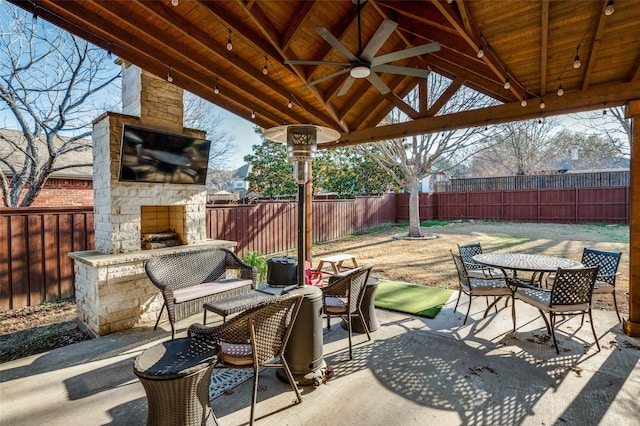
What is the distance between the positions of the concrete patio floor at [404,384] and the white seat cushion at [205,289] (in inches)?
20.1

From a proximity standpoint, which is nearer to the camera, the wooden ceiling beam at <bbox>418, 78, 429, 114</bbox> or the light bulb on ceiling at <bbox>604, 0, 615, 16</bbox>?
the light bulb on ceiling at <bbox>604, 0, 615, 16</bbox>

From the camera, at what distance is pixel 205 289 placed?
397cm

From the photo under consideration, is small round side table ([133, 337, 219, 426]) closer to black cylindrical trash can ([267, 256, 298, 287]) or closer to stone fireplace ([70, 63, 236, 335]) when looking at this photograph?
A: stone fireplace ([70, 63, 236, 335])

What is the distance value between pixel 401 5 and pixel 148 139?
136 inches

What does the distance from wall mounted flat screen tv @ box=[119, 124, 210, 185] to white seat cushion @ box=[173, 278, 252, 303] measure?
1.52 m

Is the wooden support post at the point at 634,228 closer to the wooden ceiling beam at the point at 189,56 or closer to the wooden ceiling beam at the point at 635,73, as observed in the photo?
the wooden ceiling beam at the point at 635,73

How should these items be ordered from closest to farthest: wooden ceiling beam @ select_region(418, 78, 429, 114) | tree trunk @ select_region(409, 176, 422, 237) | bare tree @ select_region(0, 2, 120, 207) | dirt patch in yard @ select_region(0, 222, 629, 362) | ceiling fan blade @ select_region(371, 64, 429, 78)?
ceiling fan blade @ select_region(371, 64, 429, 78) < dirt patch in yard @ select_region(0, 222, 629, 362) < wooden ceiling beam @ select_region(418, 78, 429, 114) < bare tree @ select_region(0, 2, 120, 207) < tree trunk @ select_region(409, 176, 422, 237)

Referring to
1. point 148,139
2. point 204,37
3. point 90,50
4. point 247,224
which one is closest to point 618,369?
point 204,37

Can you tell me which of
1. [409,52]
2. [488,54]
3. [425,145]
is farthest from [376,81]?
[425,145]

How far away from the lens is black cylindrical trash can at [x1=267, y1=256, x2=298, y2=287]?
5.14 meters

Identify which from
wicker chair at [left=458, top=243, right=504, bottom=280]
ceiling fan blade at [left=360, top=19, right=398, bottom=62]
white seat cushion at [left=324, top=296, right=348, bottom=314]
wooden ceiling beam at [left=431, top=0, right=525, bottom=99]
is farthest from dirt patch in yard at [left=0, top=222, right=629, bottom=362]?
ceiling fan blade at [left=360, top=19, right=398, bottom=62]

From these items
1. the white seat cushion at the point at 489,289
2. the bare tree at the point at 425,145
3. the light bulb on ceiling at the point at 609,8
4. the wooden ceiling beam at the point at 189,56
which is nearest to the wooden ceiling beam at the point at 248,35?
the wooden ceiling beam at the point at 189,56

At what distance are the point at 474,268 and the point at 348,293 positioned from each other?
2950mm

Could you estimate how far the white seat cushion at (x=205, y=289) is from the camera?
367cm
